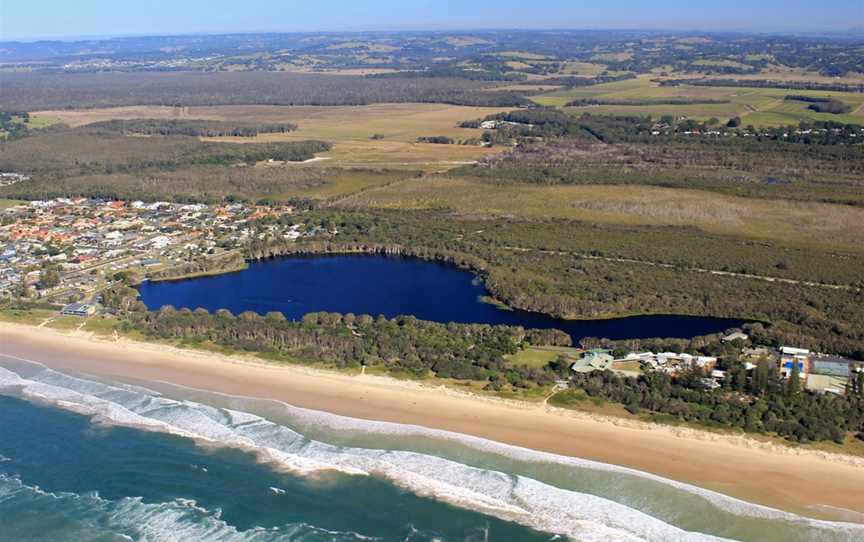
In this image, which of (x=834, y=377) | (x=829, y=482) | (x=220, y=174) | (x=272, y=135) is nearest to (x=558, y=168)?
(x=220, y=174)

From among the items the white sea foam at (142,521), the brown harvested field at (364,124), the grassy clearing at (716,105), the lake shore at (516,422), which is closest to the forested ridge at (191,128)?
the brown harvested field at (364,124)

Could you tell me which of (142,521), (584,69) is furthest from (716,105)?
(142,521)

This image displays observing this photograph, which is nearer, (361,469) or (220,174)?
(361,469)

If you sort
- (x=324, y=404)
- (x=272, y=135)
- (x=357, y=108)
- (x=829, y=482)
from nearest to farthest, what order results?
(x=829, y=482), (x=324, y=404), (x=272, y=135), (x=357, y=108)

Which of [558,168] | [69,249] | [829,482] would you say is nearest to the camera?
[829,482]

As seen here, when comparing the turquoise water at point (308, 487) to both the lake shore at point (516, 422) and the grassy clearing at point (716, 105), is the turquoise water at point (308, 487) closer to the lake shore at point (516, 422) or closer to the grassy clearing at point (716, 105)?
the lake shore at point (516, 422)

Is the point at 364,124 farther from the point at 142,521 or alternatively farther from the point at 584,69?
the point at 142,521

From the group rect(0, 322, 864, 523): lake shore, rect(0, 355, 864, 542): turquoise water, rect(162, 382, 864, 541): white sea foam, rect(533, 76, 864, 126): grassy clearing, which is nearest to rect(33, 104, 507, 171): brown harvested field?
rect(533, 76, 864, 126): grassy clearing

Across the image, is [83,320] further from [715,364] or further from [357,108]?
[357,108]
